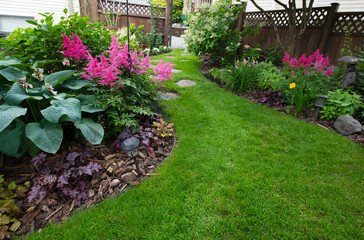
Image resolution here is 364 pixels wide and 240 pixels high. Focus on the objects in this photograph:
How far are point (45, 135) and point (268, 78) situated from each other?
12.1 ft

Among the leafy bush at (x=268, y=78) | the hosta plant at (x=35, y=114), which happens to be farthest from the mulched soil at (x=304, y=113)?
the hosta plant at (x=35, y=114)

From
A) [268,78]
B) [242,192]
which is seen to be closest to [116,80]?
[242,192]

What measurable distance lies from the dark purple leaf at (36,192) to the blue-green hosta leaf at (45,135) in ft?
1.21

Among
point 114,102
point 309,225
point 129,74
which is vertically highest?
point 129,74

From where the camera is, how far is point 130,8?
7.93 meters

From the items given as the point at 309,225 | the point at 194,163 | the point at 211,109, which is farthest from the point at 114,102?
the point at 309,225

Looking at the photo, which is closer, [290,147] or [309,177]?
[309,177]

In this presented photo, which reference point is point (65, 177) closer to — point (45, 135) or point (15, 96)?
point (45, 135)

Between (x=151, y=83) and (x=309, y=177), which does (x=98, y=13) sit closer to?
(x=151, y=83)

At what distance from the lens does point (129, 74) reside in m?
2.20

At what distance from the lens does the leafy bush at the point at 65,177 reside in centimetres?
150

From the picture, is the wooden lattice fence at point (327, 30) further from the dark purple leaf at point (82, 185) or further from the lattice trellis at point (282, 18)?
the dark purple leaf at point (82, 185)

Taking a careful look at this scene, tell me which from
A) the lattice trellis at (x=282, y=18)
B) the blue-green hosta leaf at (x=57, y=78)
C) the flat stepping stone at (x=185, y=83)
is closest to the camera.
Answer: the blue-green hosta leaf at (x=57, y=78)

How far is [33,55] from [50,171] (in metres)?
1.29
